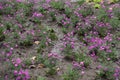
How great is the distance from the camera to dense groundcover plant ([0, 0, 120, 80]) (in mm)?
6086

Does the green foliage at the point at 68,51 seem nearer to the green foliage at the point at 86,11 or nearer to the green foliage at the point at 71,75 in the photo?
the green foliage at the point at 71,75

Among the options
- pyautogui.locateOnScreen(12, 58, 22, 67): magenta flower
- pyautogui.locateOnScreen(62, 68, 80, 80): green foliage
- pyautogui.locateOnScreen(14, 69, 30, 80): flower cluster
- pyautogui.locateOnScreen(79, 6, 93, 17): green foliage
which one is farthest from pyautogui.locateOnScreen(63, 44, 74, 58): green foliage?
pyautogui.locateOnScreen(79, 6, 93, 17): green foliage

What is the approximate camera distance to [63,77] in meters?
5.85

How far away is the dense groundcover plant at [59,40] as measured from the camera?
6.09 m

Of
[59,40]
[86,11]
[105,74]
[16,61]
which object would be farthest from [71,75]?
[86,11]

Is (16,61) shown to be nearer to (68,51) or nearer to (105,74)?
(68,51)

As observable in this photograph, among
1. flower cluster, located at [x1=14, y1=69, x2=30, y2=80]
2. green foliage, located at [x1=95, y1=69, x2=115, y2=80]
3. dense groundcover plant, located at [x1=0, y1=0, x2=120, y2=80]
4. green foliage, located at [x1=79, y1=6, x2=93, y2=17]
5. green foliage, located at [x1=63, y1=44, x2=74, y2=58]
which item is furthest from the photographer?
green foliage, located at [x1=79, y1=6, x2=93, y2=17]

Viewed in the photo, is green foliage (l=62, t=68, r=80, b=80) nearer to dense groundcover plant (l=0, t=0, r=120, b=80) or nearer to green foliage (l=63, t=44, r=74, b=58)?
dense groundcover plant (l=0, t=0, r=120, b=80)

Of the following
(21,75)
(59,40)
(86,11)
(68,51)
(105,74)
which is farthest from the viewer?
(86,11)

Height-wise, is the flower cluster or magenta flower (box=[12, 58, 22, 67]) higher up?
magenta flower (box=[12, 58, 22, 67])

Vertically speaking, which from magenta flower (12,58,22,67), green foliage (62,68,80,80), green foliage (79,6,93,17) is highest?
green foliage (79,6,93,17)

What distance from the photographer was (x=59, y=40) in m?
7.49

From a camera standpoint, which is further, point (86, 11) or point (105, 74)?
point (86, 11)

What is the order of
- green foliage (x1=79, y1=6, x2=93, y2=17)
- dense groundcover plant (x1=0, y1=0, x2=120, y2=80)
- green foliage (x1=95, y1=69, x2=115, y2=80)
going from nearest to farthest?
green foliage (x1=95, y1=69, x2=115, y2=80) < dense groundcover plant (x1=0, y1=0, x2=120, y2=80) < green foliage (x1=79, y1=6, x2=93, y2=17)
